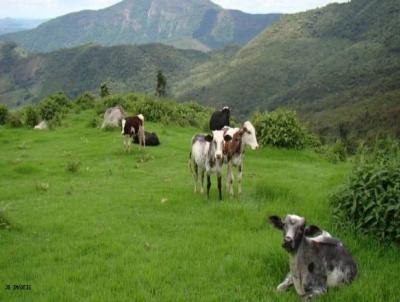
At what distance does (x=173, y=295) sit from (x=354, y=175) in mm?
5211

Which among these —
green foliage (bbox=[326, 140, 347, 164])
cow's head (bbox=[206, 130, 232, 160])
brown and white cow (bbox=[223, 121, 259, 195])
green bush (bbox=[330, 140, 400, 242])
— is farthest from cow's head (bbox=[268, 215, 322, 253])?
green foliage (bbox=[326, 140, 347, 164])

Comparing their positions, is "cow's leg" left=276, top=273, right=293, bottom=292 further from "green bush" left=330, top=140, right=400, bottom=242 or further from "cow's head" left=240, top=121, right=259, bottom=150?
"cow's head" left=240, top=121, right=259, bottom=150

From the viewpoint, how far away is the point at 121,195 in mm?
16375

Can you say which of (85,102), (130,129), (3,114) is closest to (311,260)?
(130,129)

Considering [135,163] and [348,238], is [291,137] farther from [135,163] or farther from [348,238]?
[348,238]

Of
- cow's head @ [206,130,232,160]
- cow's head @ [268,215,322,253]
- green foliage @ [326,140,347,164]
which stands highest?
cow's head @ [206,130,232,160]

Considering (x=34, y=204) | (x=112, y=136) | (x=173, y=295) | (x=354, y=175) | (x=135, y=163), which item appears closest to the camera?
(x=173, y=295)

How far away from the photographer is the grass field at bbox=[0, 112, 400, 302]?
873 cm

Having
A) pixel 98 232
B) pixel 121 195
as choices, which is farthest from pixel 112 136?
pixel 98 232

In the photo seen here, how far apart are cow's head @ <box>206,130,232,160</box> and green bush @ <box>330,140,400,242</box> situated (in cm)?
351

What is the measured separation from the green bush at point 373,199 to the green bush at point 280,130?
50.0 feet

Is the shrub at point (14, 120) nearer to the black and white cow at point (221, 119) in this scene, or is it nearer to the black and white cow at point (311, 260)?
the black and white cow at point (221, 119)

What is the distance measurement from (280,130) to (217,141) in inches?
529

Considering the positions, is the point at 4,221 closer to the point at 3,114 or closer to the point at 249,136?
the point at 249,136
